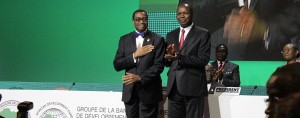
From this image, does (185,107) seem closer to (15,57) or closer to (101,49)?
(101,49)

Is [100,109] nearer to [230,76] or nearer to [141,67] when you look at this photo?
[141,67]

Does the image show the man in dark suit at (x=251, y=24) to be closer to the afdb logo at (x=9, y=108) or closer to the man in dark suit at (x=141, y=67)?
the man in dark suit at (x=141, y=67)

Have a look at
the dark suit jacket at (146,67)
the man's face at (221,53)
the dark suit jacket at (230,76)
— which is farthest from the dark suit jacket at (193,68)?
the man's face at (221,53)

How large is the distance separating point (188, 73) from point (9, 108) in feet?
8.06

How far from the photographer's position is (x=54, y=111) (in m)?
5.63

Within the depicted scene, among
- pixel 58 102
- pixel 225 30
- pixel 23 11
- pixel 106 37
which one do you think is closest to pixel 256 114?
pixel 58 102

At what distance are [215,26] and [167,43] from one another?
312 cm

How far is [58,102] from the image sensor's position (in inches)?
221

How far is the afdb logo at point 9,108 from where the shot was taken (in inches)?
225

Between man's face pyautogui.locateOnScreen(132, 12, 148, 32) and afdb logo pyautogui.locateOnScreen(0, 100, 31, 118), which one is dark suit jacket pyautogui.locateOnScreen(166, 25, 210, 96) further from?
afdb logo pyautogui.locateOnScreen(0, 100, 31, 118)

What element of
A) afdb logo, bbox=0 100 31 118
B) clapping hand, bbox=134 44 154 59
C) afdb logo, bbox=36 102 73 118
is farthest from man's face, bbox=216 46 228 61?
afdb logo, bbox=0 100 31 118

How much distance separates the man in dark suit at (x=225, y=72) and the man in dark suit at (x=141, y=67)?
986mm

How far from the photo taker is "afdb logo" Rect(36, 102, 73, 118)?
5.54m

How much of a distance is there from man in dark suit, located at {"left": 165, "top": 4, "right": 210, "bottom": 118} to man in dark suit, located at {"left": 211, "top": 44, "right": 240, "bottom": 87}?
772 millimetres
